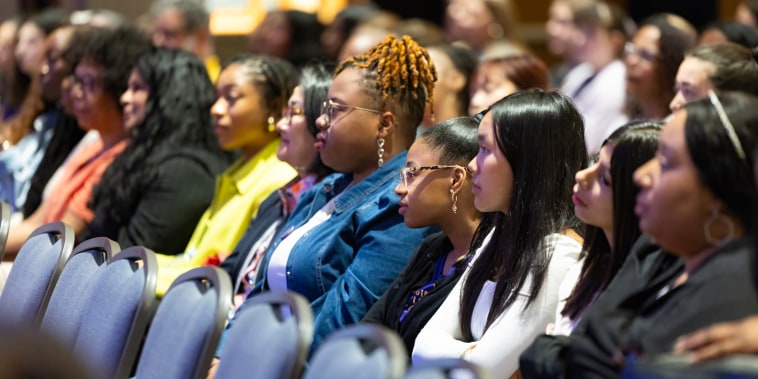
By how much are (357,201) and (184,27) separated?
11.8ft

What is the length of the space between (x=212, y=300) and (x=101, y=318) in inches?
17.0

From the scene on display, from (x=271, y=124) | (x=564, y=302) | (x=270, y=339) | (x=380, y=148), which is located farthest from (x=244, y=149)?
(x=270, y=339)

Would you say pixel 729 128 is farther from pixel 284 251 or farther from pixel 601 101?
pixel 601 101

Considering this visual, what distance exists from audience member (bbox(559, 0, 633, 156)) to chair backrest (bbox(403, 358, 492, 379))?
4.07m

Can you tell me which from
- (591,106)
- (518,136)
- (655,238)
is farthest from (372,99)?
(591,106)

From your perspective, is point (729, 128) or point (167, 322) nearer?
point (729, 128)

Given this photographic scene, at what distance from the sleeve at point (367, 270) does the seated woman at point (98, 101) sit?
191 cm

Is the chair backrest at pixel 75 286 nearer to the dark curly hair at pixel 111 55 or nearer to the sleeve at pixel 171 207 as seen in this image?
the sleeve at pixel 171 207

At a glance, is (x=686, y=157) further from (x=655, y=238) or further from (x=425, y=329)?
(x=425, y=329)

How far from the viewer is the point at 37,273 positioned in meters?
3.15

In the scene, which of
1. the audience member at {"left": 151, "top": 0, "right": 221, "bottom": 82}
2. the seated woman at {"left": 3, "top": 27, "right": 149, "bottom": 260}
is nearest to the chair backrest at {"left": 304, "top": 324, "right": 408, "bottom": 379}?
the seated woman at {"left": 3, "top": 27, "right": 149, "bottom": 260}

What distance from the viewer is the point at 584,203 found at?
2619mm

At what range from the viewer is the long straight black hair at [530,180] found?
113 inches

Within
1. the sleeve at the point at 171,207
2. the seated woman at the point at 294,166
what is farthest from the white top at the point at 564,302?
the sleeve at the point at 171,207
